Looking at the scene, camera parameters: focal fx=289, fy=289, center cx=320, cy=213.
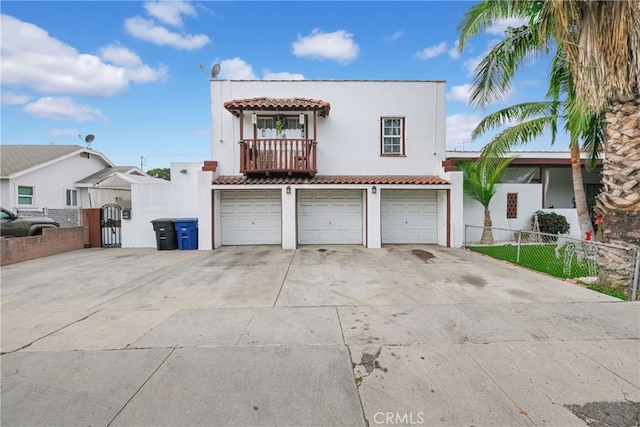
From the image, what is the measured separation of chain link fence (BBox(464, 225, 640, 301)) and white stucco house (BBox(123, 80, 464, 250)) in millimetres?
1922

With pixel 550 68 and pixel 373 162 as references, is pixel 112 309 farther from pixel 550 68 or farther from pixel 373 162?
pixel 550 68

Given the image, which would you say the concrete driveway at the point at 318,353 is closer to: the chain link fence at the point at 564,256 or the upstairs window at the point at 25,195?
the chain link fence at the point at 564,256

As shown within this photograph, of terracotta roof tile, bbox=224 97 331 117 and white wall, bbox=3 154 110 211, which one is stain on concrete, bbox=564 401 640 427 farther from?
white wall, bbox=3 154 110 211

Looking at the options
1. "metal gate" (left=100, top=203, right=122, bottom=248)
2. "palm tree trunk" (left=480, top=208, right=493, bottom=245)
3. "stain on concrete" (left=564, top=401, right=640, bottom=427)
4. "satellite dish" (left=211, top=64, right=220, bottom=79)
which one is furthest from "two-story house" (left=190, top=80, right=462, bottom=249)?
"stain on concrete" (left=564, top=401, right=640, bottom=427)

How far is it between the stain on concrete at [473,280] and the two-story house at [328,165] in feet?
14.9

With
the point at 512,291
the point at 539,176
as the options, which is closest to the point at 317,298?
the point at 512,291

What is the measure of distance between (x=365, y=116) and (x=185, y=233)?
8916 millimetres

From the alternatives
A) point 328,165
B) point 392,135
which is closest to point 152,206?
point 328,165

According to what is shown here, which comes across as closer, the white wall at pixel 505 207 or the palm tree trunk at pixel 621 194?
the palm tree trunk at pixel 621 194

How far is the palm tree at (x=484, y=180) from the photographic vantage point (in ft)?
38.0

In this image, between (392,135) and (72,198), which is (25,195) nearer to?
(72,198)

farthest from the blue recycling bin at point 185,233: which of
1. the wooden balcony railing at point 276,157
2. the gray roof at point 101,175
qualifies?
the gray roof at point 101,175

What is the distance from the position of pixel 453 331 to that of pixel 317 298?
2.35m

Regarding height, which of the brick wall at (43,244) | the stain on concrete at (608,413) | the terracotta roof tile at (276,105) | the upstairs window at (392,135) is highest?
the terracotta roof tile at (276,105)
